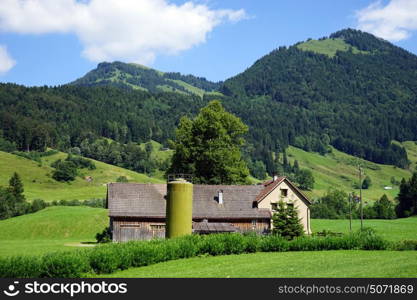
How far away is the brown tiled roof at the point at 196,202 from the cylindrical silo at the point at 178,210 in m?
12.4

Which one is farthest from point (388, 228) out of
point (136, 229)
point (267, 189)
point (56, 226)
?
point (56, 226)

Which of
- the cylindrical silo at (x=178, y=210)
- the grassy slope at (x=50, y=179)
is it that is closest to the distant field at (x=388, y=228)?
the cylindrical silo at (x=178, y=210)

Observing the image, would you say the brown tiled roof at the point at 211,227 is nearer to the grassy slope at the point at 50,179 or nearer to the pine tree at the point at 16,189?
the pine tree at the point at 16,189

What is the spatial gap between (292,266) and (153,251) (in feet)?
31.0

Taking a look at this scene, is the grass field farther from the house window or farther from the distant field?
the distant field

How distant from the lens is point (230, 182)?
73.5 metres

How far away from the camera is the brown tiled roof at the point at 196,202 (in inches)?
2383

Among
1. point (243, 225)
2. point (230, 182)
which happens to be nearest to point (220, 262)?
point (243, 225)

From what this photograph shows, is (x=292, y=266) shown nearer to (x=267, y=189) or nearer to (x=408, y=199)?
(x=267, y=189)

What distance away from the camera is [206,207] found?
62906mm

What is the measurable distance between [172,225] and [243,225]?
17.0 metres

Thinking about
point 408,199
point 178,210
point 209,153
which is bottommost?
point 178,210

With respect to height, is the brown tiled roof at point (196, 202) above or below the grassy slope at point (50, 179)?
below

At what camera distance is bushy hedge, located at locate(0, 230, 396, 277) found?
2831cm
